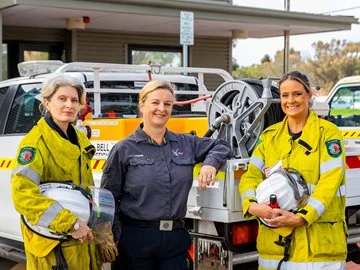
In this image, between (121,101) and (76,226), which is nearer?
(76,226)

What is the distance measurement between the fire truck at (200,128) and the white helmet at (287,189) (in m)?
0.44

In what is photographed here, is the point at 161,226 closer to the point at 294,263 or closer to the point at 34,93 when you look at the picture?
the point at 294,263

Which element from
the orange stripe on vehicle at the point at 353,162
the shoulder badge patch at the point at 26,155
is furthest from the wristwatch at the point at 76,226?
the orange stripe on vehicle at the point at 353,162

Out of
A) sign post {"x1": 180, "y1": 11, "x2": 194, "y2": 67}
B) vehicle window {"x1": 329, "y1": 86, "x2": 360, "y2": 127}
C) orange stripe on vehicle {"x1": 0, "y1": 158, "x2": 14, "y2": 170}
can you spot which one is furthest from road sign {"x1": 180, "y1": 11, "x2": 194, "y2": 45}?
orange stripe on vehicle {"x1": 0, "y1": 158, "x2": 14, "y2": 170}

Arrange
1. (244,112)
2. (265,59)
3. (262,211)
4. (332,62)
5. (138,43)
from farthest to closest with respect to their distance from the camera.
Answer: (265,59) → (332,62) → (138,43) → (244,112) → (262,211)

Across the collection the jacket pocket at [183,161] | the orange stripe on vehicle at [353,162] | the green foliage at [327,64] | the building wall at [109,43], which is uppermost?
the green foliage at [327,64]

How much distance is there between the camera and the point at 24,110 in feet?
20.3

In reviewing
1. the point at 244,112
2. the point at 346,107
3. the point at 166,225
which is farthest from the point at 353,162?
the point at 346,107

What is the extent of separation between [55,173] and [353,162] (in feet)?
7.07

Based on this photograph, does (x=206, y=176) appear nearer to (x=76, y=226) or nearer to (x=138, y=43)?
(x=76, y=226)

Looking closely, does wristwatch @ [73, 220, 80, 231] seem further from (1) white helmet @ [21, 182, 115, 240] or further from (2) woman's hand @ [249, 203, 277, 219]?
(2) woman's hand @ [249, 203, 277, 219]

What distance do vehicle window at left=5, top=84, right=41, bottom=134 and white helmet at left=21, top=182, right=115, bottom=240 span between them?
259 centimetres

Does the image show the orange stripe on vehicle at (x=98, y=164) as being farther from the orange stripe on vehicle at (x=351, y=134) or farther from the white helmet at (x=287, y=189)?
the orange stripe on vehicle at (x=351, y=134)

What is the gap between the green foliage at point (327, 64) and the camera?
2436 inches
